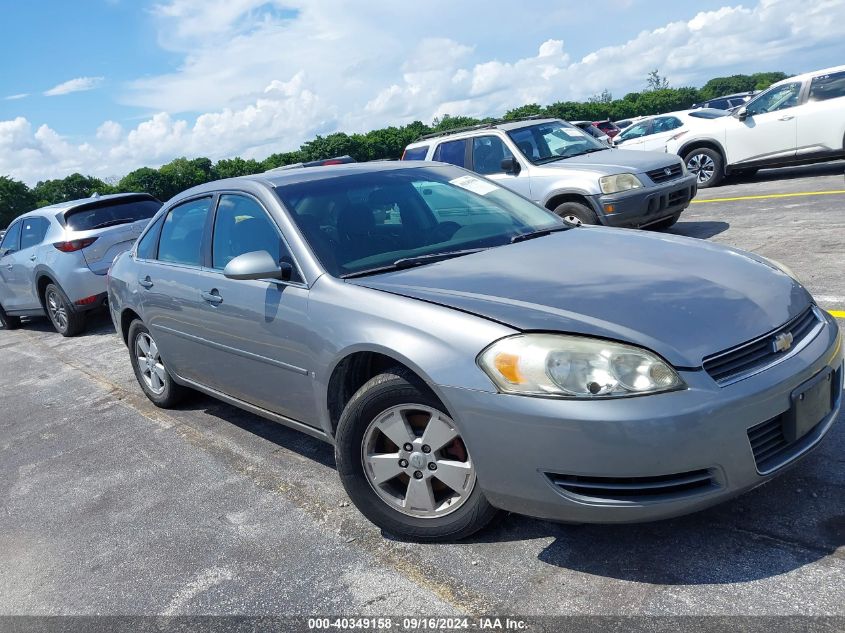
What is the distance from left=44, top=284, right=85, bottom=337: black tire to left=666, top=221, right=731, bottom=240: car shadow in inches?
287

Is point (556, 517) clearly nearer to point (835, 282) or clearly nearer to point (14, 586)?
point (14, 586)

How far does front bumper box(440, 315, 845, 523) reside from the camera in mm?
2463

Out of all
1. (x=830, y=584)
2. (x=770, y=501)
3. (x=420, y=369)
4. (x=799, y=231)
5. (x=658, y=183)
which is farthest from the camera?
(x=658, y=183)

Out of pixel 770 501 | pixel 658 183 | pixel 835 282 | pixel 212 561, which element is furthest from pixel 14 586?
pixel 658 183

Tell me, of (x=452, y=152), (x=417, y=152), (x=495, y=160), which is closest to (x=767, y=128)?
(x=495, y=160)

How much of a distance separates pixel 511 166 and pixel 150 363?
536 cm

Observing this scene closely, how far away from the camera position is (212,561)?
3.24 metres

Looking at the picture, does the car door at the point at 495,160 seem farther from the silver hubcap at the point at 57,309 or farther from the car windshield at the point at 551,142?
the silver hubcap at the point at 57,309

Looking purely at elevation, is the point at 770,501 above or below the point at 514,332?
below

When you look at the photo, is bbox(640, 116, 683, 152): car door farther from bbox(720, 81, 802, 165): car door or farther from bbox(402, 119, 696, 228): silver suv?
bbox(402, 119, 696, 228): silver suv

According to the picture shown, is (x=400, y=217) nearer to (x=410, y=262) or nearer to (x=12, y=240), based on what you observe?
(x=410, y=262)

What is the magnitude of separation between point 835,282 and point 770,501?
11.9ft

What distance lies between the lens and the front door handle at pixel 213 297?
4.06m

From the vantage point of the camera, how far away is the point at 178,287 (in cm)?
454
